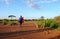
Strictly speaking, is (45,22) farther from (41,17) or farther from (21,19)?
Result: (21,19)

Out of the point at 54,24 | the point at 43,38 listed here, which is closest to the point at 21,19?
the point at 54,24

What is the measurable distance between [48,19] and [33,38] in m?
16.9

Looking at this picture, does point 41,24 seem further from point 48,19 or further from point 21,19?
point 21,19

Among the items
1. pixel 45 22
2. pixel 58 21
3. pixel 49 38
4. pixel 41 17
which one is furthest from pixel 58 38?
pixel 41 17

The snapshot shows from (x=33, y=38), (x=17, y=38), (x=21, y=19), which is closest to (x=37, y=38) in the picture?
(x=33, y=38)

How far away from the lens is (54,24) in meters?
28.5

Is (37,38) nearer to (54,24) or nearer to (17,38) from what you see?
(17,38)

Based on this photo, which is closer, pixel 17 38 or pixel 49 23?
pixel 17 38

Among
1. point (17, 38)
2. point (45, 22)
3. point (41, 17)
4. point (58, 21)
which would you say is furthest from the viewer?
point (41, 17)

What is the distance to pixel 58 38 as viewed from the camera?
17.5m

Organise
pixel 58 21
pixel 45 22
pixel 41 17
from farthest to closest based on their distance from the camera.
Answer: pixel 41 17
pixel 45 22
pixel 58 21

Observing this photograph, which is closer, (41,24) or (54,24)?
(54,24)

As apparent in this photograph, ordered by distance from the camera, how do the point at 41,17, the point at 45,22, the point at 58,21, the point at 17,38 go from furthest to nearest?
the point at 41,17, the point at 45,22, the point at 58,21, the point at 17,38

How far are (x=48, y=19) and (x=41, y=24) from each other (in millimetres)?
1856
